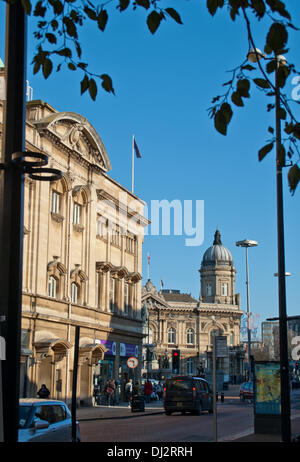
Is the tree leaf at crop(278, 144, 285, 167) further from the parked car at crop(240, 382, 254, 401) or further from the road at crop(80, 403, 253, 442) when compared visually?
the parked car at crop(240, 382, 254, 401)

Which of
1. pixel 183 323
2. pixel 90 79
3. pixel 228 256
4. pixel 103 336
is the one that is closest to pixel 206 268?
pixel 228 256

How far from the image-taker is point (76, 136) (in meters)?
39.8

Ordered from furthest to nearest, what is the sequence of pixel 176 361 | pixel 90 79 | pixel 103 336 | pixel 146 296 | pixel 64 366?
pixel 146 296 < pixel 103 336 < pixel 176 361 < pixel 64 366 < pixel 90 79

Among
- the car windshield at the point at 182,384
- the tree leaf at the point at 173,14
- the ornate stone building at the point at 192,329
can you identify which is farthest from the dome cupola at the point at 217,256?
the tree leaf at the point at 173,14

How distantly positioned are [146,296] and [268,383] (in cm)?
10891

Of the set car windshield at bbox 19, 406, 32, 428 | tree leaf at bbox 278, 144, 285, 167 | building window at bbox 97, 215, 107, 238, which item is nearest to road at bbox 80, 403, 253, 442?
car windshield at bbox 19, 406, 32, 428

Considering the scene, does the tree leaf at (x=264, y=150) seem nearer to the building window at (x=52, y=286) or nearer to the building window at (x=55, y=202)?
the building window at (x=52, y=286)

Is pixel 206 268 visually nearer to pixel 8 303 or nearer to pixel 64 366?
pixel 64 366

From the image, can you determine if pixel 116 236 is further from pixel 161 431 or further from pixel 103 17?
pixel 103 17

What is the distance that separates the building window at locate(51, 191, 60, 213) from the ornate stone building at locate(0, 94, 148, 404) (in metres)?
0.06

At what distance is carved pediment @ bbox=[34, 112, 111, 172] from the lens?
36031mm

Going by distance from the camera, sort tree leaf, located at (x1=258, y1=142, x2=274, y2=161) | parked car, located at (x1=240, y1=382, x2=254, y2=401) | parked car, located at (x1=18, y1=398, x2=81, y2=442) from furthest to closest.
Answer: parked car, located at (x1=240, y1=382, x2=254, y2=401)
parked car, located at (x1=18, y1=398, x2=81, y2=442)
tree leaf, located at (x1=258, y1=142, x2=274, y2=161)

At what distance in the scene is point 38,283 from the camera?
3466 cm

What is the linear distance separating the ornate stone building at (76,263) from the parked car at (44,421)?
20.6m
